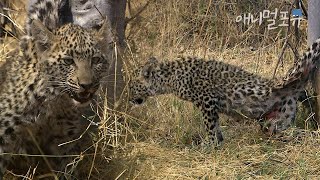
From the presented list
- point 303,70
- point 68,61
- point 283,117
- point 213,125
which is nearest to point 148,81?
point 213,125

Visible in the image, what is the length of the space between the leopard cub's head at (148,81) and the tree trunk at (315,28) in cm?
145

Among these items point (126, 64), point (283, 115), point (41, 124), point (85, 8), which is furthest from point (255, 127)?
point (41, 124)

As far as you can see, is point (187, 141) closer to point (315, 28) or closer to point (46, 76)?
point (315, 28)

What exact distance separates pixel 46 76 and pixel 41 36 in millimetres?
232

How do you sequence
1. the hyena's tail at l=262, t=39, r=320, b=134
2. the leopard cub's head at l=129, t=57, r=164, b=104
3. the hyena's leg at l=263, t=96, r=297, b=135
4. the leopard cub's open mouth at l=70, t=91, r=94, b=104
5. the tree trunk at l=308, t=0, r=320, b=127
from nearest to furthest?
the leopard cub's open mouth at l=70, t=91, r=94, b=104
the tree trunk at l=308, t=0, r=320, b=127
the hyena's tail at l=262, t=39, r=320, b=134
the hyena's leg at l=263, t=96, r=297, b=135
the leopard cub's head at l=129, t=57, r=164, b=104

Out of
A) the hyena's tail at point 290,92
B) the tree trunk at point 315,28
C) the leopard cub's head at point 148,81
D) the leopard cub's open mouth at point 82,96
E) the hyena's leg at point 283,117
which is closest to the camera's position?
the leopard cub's open mouth at point 82,96

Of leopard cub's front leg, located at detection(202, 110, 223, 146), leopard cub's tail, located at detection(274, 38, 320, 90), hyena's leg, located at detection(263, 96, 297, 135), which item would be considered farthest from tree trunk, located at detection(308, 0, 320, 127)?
leopard cub's front leg, located at detection(202, 110, 223, 146)

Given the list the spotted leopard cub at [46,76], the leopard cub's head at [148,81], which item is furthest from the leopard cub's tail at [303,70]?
the spotted leopard cub at [46,76]

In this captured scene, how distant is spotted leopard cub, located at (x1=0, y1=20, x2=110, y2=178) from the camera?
3684 millimetres

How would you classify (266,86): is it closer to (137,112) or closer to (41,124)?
(137,112)

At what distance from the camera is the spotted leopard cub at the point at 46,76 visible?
3684 millimetres

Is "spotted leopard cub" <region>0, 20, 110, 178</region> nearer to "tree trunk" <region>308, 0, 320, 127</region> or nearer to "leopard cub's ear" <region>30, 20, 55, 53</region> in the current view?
"leopard cub's ear" <region>30, 20, 55, 53</region>

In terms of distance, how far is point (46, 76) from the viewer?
146 inches

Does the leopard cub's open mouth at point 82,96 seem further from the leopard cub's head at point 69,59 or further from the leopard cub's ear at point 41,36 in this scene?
the leopard cub's ear at point 41,36
